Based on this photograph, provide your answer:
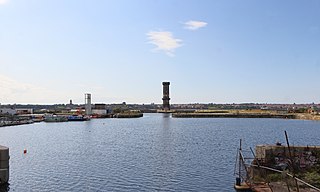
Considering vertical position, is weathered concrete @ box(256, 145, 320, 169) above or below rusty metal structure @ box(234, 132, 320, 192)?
above

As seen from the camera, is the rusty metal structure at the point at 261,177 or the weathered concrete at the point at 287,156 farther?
the weathered concrete at the point at 287,156

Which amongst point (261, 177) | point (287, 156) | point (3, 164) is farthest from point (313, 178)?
point (3, 164)

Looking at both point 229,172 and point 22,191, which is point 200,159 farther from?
point 22,191

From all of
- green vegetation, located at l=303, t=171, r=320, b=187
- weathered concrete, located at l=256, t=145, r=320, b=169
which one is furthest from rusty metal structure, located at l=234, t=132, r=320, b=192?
green vegetation, located at l=303, t=171, r=320, b=187

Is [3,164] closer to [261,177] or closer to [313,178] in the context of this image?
[261,177]

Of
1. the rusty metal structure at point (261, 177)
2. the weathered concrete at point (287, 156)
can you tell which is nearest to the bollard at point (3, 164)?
the rusty metal structure at point (261, 177)

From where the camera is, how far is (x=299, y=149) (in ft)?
119

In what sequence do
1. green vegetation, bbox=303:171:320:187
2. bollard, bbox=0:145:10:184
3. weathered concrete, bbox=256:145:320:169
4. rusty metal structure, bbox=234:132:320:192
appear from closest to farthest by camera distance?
green vegetation, bbox=303:171:320:187, rusty metal structure, bbox=234:132:320:192, weathered concrete, bbox=256:145:320:169, bollard, bbox=0:145:10:184

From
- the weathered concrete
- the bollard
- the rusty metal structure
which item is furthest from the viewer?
the bollard

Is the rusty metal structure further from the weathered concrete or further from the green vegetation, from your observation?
the green vegetation

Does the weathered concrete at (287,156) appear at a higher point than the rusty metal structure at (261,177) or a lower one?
higher

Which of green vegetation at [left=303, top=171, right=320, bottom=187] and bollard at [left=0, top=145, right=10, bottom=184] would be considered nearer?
green vegetation at [left=303, top=171, right=320, bottom=187]

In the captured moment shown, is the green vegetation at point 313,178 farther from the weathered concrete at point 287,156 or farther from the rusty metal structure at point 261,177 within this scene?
the weathered concrete at point 287,156

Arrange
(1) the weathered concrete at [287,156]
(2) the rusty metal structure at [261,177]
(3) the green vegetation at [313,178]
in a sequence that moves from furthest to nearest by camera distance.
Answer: (1) the weathered concrete at [287,156] < (2) the rusty metal structure at [261,177] < (3) the green vegetation at [313,178]
